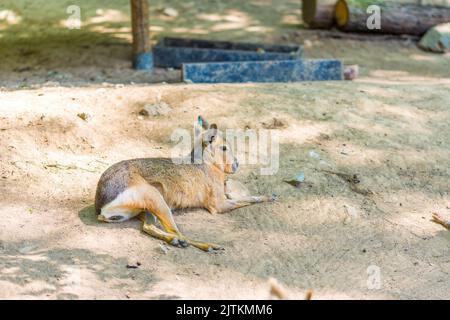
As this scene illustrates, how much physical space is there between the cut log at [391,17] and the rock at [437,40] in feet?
0.95

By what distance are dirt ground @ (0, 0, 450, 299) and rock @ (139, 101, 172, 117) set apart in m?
0.06

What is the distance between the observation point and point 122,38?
36.8ft

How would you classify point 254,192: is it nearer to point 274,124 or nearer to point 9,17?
point 274,124

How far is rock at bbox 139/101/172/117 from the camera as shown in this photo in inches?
262

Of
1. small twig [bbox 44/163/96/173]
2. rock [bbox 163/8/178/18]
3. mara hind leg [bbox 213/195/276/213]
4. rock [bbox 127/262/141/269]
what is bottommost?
mara hind leg [bbox 213/195/276/213]

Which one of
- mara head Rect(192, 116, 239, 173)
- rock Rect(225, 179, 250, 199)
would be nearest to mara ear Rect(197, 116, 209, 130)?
mara head Rect(192, 116, 239, 173)

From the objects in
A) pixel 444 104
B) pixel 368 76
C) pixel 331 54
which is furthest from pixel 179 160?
pixel 331 54

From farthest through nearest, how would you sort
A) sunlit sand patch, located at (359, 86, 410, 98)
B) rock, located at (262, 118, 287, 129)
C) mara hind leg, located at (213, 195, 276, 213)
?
sunlit sand patch, located at (359, 86, 410, 98) < rock, located at (262, 118, 287, 129) < mara hind leg, located at (213, 195, 276, 213)

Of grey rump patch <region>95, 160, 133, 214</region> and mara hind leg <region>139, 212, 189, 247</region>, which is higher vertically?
grey rump patch <region>95, 160, 133, 214</region>

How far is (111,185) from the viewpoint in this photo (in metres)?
5.04

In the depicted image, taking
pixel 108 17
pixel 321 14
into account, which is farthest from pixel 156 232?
pixel 108 17

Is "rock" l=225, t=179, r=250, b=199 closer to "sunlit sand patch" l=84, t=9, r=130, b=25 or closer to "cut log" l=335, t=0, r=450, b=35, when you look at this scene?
"cut log" l=335, t=0, r=450, b=35
